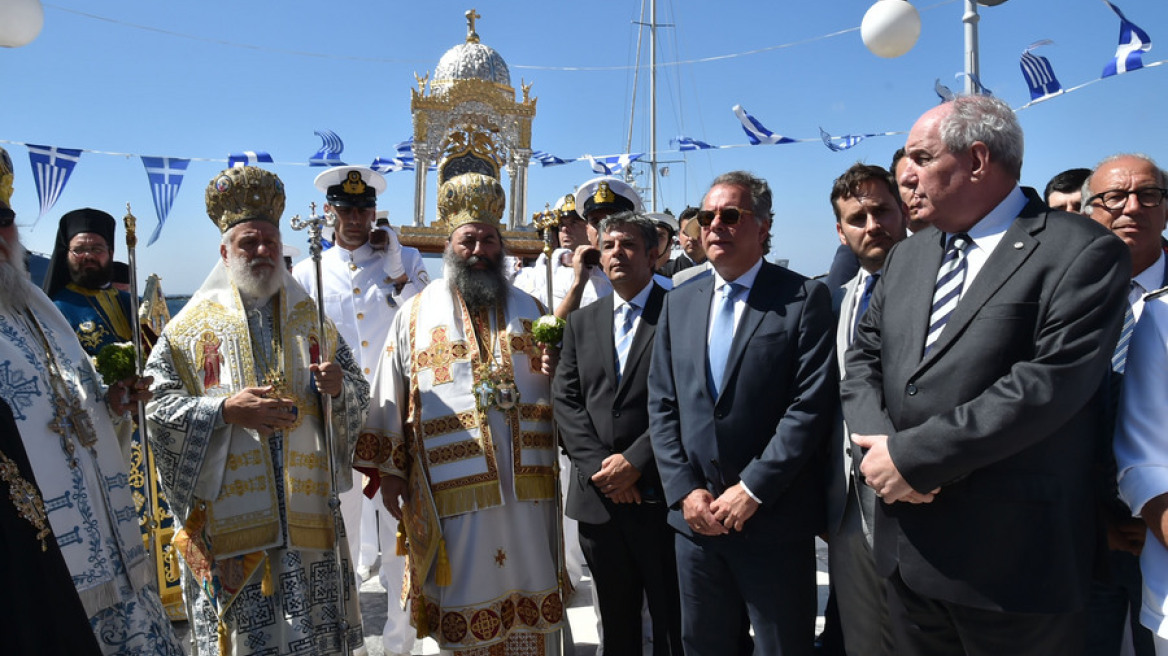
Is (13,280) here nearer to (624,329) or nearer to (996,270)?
(624,329)

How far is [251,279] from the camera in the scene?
3.60 metres

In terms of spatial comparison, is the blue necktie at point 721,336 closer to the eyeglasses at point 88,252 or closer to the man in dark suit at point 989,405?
the man in dark suit at point 989,405

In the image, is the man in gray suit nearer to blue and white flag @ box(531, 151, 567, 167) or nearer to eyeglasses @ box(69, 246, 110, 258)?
eyeglasses @ box(69, 246, 110, 258)

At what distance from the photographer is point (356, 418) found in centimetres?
369

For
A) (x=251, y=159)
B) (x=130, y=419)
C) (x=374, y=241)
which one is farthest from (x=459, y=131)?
(x=130, y=419)

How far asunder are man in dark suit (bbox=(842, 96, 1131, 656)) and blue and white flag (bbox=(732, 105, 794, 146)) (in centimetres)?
900

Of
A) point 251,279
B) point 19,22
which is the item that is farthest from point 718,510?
point 19,22

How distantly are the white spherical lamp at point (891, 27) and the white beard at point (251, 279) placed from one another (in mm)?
5226

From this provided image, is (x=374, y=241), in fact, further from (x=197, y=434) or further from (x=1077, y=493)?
(x=1077, y=493)

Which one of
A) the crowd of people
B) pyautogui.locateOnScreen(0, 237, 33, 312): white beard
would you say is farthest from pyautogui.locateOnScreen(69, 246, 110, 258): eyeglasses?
pyautogui.locateOnScreen(0, 237, 33, 312): white beard

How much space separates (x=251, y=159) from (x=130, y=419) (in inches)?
311

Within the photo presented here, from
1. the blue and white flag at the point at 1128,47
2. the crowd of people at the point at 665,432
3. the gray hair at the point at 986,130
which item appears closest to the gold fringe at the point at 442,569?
the crowd of people at the point at 665,432

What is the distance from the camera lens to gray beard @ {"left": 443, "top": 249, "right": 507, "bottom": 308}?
395 centimetres

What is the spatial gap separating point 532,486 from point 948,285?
2.12m
